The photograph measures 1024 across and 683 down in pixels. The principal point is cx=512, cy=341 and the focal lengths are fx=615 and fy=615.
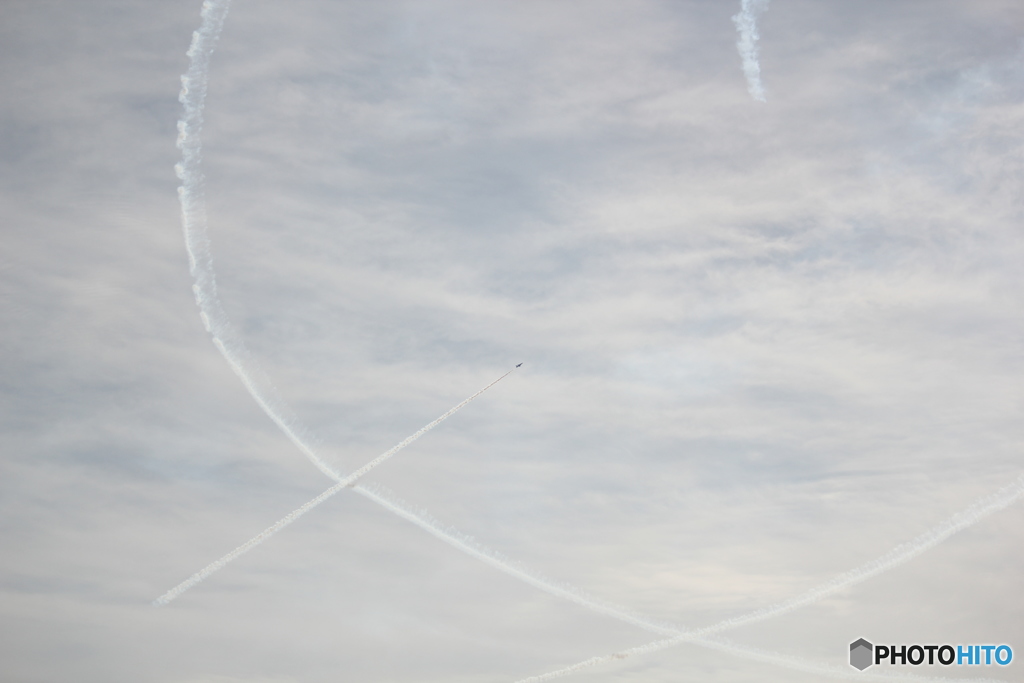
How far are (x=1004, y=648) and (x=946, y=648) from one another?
35.5 feet

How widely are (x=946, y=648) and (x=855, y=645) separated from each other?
1576 cm

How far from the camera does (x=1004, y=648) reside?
391ft

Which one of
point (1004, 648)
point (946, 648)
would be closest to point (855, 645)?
point (946, 648)

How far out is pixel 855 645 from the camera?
4990 inches

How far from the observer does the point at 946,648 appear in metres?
120

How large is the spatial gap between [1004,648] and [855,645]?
85.3 feet

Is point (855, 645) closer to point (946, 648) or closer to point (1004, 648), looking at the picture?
point (946, 648)
